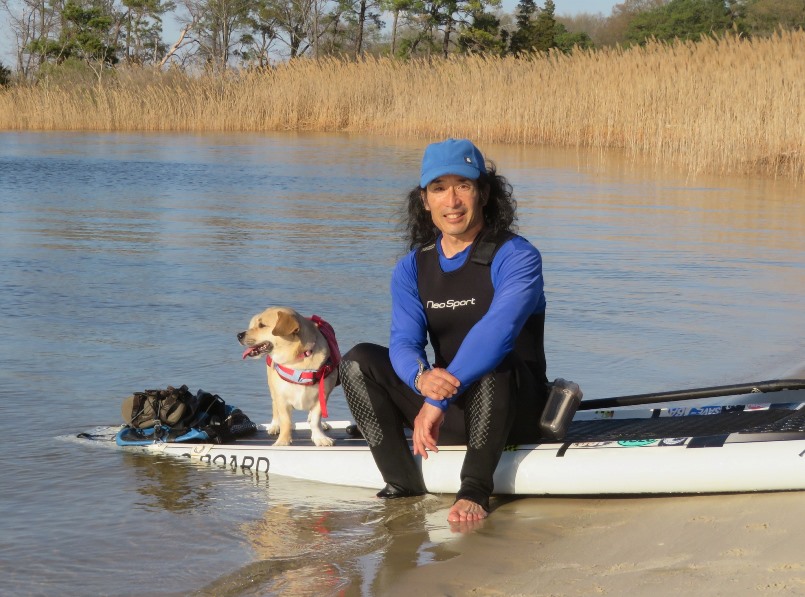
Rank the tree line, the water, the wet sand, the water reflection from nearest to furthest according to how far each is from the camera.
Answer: the wet sand < the water < the water reflection < the tree line

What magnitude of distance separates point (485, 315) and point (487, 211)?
1.46 feet

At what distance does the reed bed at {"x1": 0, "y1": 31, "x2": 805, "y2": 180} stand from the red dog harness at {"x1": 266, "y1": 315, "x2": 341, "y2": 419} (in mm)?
11496

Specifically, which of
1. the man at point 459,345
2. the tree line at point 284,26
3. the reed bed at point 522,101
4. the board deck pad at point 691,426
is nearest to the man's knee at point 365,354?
the man at point 459,345

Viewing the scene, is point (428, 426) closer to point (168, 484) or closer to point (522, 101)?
point (168, 484)

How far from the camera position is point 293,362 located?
4633 millimetres

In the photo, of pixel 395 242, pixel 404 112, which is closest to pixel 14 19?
pixel 404 112

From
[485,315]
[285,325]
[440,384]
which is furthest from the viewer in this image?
[285,325]

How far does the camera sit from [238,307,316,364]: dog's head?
4.57 m

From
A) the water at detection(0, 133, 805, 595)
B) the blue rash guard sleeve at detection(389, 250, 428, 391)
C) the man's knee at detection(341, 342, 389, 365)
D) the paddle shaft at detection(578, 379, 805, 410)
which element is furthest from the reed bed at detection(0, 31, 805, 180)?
the man's knee at detection(341, 342, 389, 365)

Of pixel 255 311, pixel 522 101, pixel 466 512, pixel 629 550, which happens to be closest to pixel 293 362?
pixel 466 512

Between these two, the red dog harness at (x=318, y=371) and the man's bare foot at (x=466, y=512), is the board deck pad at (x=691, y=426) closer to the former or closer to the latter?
the man's bare foot at (x=466, y=512)

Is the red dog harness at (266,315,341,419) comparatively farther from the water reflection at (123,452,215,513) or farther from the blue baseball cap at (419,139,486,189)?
the blue baseball cap at (419,139,486,189)

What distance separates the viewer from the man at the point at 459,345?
3.77 metres

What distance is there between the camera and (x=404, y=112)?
23406mm
